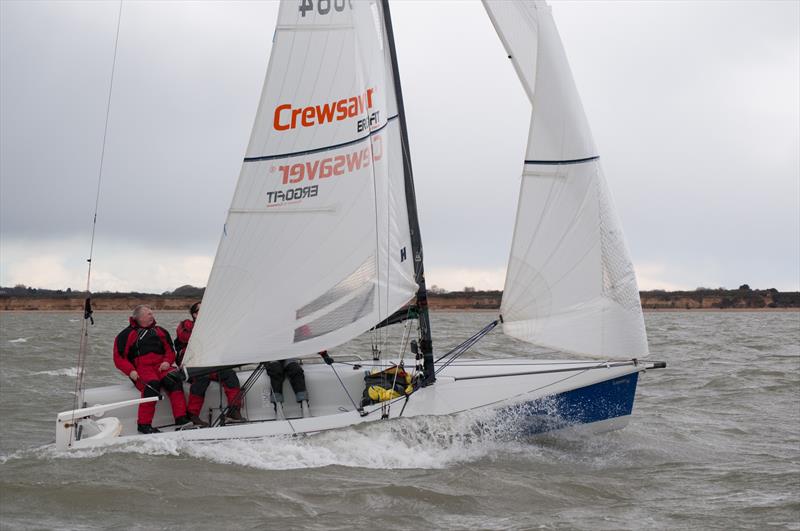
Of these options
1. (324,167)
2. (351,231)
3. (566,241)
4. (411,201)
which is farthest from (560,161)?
(324,167)

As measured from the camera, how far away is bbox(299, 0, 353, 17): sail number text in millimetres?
7309

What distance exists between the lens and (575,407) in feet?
24.7

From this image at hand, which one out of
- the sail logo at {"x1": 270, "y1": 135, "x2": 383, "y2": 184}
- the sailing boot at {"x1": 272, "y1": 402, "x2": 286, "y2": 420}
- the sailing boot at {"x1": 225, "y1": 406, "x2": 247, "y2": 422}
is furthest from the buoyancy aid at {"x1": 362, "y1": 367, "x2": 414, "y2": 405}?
the sail logo at {"x1": 270, "y1": 135, "x2": 383, "y2": 184}

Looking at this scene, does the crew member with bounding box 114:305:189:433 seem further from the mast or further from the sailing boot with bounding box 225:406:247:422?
the mast

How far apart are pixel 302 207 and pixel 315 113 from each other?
2.63ft

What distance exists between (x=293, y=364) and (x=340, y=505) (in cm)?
262

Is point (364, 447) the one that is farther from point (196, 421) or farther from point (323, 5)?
point (323, 5)

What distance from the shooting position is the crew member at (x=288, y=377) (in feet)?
26.7

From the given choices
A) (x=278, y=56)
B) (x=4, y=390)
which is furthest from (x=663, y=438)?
(x=4, y=390)

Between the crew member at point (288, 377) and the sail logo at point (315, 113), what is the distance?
2.30 m

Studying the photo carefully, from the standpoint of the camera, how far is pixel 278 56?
729 centimetres

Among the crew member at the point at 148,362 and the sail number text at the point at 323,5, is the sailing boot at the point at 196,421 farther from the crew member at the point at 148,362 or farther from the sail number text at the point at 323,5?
the sail number text at the point at 323,5

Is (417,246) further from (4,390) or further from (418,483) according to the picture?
(4,390)

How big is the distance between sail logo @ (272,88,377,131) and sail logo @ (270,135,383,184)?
1.02ft
